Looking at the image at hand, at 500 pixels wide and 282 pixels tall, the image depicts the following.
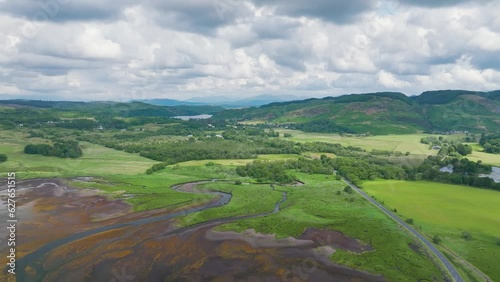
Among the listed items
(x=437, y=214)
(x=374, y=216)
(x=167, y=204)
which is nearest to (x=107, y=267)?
(x=167, y=204)

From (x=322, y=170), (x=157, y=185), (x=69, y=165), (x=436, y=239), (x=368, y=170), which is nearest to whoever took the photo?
(x=436, y=239)

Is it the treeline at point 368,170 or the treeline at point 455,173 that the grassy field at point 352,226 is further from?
the treeline at point 455,173

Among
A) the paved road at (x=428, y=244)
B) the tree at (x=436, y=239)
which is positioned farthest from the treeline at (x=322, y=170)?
the tree at (x=436, y=239)

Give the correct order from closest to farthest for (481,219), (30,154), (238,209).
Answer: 1. (481,219)
2. (238,209)
3. (30,154)

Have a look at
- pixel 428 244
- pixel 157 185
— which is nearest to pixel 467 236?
pixel 428 244

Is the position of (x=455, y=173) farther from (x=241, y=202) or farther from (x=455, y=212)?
(x=241, y=202)

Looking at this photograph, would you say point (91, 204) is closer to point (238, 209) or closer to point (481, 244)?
point (238, 209)
